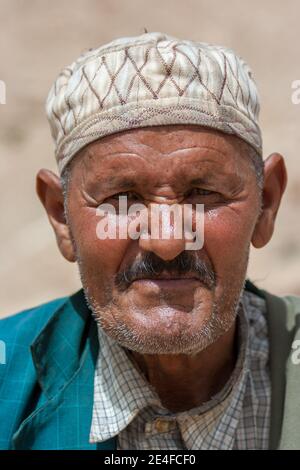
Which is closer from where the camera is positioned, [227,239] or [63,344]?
[227,239]

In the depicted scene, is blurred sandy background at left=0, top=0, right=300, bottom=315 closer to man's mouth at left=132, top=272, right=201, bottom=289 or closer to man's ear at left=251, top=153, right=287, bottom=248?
man's ear at left=251, top=153, right=287, bottom=248

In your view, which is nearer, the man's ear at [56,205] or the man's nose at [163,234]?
the man's nose at [163,234]

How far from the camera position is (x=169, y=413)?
2.60 meters

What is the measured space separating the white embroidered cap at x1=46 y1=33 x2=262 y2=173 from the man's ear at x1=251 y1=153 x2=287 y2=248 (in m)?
0.12

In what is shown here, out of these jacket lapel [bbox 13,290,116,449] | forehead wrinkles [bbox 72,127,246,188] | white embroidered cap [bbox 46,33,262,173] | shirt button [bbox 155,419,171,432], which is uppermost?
white embroidered cap [bbox 46,33,262,173]

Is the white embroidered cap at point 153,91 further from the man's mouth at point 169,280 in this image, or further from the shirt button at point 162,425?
the shirt button at point 162,425

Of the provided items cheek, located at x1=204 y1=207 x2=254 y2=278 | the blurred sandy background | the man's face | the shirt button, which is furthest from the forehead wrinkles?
the blurred sandy background

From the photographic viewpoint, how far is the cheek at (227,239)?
94.9 inches

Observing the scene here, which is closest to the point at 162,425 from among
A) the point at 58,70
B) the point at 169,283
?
the point at 169,283

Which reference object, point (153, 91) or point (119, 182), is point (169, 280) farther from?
point (153, 91)

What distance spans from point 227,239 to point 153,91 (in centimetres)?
48

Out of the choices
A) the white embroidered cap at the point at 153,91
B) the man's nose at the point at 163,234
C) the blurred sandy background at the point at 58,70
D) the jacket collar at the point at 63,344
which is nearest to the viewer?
the man's nose at the point at 163,234

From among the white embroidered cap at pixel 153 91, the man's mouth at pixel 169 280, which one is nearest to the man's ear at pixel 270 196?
the white embroidered cap at pixel 153 91

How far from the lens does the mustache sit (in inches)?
92.7
